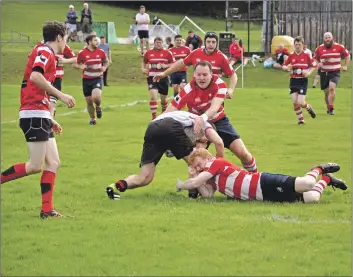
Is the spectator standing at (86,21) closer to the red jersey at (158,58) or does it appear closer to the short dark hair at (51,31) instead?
the red jersey at (158,58)

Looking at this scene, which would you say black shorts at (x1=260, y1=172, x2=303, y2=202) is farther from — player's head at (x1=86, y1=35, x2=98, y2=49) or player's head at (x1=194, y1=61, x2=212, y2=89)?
player's head at (x1=86, y1=35, x2=98, y2=49)

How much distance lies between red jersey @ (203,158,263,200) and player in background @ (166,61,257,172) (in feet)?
3.48

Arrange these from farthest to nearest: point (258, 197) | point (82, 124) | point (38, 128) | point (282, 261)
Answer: point (82, 124)
point (258, 197)
point (38, 128)
point (282, 261)

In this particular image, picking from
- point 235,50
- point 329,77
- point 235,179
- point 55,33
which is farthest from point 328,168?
point 235,50

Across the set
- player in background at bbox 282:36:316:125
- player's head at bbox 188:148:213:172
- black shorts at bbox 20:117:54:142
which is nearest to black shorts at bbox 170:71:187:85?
player in background at bbox 282:36:316:125

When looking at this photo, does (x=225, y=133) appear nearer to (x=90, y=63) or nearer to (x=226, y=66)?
(x=226, y=66)

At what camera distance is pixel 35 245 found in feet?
27.6

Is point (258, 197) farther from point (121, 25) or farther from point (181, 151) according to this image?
point (121, 25)

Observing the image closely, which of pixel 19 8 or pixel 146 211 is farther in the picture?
pixel 19 8

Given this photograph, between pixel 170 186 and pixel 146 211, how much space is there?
82.5 inches

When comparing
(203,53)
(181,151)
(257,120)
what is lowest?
(257,120)

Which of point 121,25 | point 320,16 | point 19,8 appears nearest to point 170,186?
point 320,16

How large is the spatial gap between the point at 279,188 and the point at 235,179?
0.57m

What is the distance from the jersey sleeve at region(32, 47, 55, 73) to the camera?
949cm
